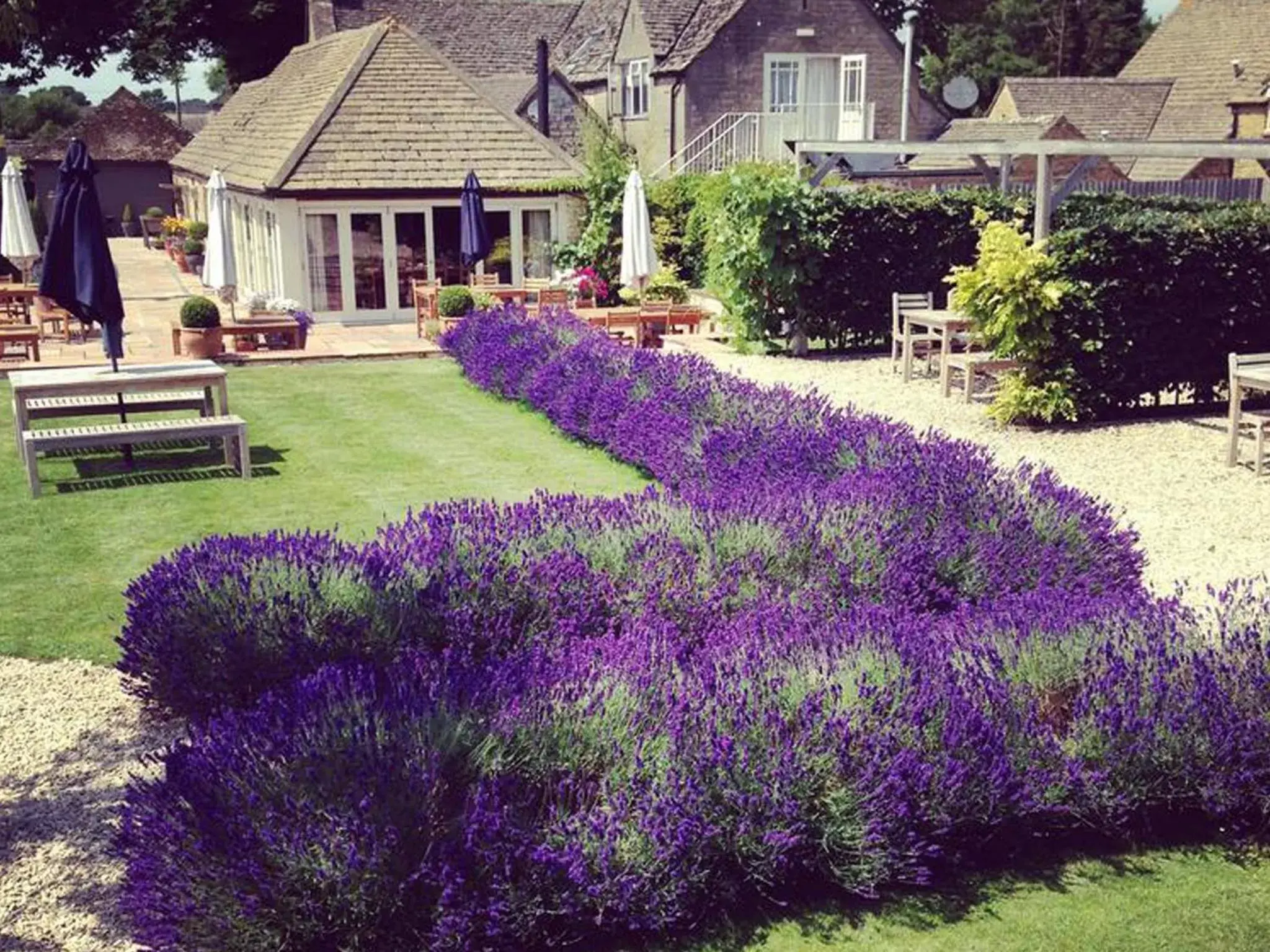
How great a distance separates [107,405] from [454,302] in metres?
8.65

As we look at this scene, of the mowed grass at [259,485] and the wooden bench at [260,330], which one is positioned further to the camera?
the wooden bench at [260,330]

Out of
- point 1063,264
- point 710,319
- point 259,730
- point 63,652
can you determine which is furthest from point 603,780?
point 710,319

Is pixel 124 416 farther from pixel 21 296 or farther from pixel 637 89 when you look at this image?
pixel 637 89

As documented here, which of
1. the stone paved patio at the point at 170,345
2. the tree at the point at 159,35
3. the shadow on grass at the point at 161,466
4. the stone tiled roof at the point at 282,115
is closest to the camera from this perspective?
the shadow on grass at the point at 161,466

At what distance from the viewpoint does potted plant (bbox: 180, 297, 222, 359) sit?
65.4 ft

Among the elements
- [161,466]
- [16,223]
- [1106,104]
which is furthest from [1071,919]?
[1106,104]

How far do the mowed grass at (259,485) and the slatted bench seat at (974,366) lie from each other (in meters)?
5.12

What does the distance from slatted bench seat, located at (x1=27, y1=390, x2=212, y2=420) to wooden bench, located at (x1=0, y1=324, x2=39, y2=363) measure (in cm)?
523

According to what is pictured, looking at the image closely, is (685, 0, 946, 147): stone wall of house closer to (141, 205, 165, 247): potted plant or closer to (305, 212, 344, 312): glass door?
(305, 212, 344, 312): glass door

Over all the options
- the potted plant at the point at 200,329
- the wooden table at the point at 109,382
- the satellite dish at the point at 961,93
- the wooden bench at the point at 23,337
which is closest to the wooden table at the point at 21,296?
the wooden bench at the point at 23,337

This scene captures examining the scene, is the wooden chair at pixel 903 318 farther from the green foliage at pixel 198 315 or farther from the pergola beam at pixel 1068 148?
the green foliage at pixel 198 315

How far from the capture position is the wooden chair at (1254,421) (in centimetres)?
1205

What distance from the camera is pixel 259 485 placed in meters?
12.3

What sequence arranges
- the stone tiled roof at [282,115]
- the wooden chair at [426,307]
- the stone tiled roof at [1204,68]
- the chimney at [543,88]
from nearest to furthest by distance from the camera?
the wooden chair at [426,307]
the stone tiled roof at [282,115]
the chimney at [543,88]
the stone tiled roof at [1204,68]
